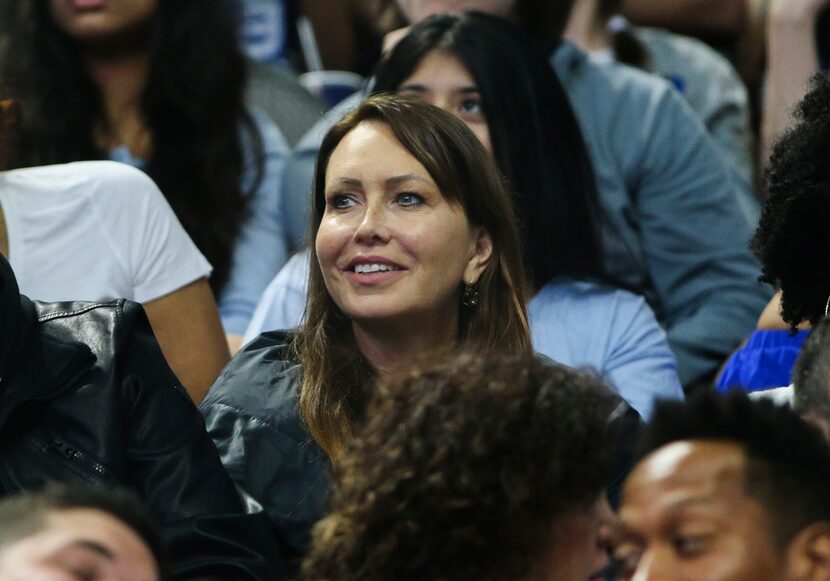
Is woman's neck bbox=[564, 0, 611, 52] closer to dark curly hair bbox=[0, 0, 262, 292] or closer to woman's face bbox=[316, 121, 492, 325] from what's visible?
dark curly hair bbox=[0, 0, 262, 292]

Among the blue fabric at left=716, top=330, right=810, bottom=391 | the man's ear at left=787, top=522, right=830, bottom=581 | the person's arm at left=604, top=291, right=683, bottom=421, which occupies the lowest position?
the person's arm at left=604, top=291, right=683, bottom=421

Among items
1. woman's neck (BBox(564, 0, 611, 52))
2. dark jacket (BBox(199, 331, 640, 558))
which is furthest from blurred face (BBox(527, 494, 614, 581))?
woman's neck (BBox(564, 0, 611, 52))

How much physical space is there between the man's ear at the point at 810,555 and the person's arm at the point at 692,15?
3.16 metres

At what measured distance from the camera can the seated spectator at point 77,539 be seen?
6.40ft

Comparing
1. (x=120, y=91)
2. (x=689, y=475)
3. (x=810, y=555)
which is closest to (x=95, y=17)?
(x=120, y=91)

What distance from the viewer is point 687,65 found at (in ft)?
15.8

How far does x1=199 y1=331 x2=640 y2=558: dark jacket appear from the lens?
2.98m

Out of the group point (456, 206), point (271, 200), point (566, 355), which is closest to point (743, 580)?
point (456, 206)

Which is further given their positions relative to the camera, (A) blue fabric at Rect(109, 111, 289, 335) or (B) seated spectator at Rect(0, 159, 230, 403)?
(A) blue fabric at Rect(109, 111, 289, 335)

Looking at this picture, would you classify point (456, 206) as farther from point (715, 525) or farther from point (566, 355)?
point (715, 525)

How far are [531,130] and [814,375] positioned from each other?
5.14ft

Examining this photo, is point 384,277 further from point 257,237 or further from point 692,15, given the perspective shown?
point 692,15

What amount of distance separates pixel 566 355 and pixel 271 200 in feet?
3.51

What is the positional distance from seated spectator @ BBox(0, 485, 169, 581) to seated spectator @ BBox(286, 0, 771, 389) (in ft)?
6.94
